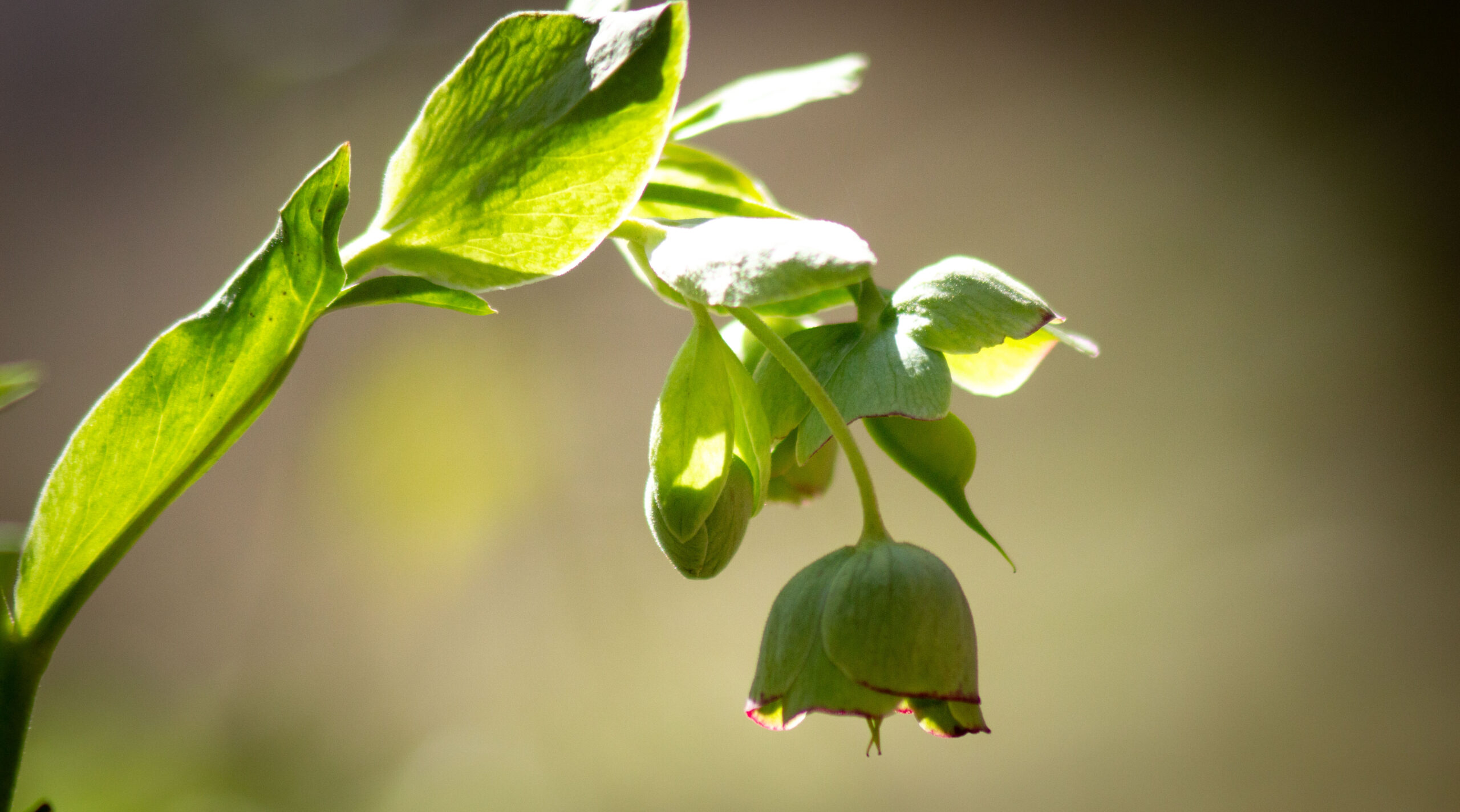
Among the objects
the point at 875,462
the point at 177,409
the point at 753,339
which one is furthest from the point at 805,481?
the point at 875,462

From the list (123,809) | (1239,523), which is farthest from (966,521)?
(123,809)

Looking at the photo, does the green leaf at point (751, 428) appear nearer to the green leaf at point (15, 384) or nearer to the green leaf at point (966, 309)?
the green leaf at point (966, 309)

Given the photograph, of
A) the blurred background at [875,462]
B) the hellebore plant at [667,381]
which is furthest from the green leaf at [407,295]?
the blurred background at [875,462]

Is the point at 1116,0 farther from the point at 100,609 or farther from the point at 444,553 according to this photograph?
the point at 100,609

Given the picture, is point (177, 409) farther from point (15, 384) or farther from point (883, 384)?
point (883, 384)

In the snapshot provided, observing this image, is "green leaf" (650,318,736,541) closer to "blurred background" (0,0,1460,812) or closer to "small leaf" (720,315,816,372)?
"small leaf" (720,315,816,372)

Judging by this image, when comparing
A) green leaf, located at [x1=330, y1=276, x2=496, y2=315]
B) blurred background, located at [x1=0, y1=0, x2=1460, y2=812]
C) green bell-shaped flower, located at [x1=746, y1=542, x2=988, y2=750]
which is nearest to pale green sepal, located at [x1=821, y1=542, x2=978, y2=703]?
green bell-shaped flower, located at [x1=746, y1=542, x2=988, y2=750]
